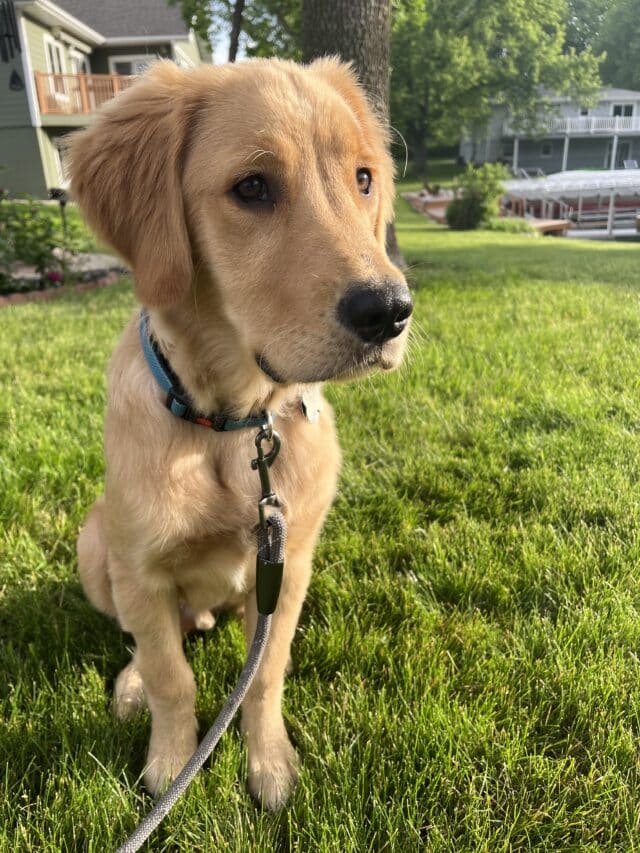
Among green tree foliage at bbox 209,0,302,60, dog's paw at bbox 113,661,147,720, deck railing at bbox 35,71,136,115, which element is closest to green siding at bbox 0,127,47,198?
deck railing at bbox 35,71,136,115

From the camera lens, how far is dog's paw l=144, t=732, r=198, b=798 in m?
1.62

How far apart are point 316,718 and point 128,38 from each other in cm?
2664

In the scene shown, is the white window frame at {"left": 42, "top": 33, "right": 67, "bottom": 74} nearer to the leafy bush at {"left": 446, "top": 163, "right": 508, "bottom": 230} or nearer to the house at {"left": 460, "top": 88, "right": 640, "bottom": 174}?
the leafy bush at {"left": 446, "top": 163, "right": 508, "bottom": 230}

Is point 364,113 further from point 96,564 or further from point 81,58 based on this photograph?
point 81,58

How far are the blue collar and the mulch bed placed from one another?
20.8ft

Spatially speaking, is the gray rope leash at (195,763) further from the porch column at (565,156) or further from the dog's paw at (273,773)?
the porch column at (565,156)

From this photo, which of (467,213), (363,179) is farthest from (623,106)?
(363,179)

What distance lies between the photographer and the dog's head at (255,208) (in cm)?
137

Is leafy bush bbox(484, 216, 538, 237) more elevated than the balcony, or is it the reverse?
the balcony

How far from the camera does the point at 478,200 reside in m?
21.2

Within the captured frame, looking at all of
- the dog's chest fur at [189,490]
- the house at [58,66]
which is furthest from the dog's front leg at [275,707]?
the house at [58,66]

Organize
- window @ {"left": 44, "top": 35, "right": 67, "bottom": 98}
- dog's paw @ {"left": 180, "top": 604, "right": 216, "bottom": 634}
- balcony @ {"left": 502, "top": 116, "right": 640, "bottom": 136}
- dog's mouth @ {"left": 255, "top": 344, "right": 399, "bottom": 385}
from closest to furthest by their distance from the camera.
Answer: dog's mouth @ {"left": 255, "top": 344, "right": 399, "bottom": 385}, dog's paw @ {"left": 180, "top": 604, "right": 216, "bottom": 634}, window @ {"left": 44, "top": 35, "right": 67, "bottom": 98}, balcony @ {"left": 502, "top": 116, "right": 640, "bottom": 136}

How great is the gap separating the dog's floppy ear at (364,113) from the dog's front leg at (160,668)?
3.98 feet

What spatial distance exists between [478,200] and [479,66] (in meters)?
22.4
